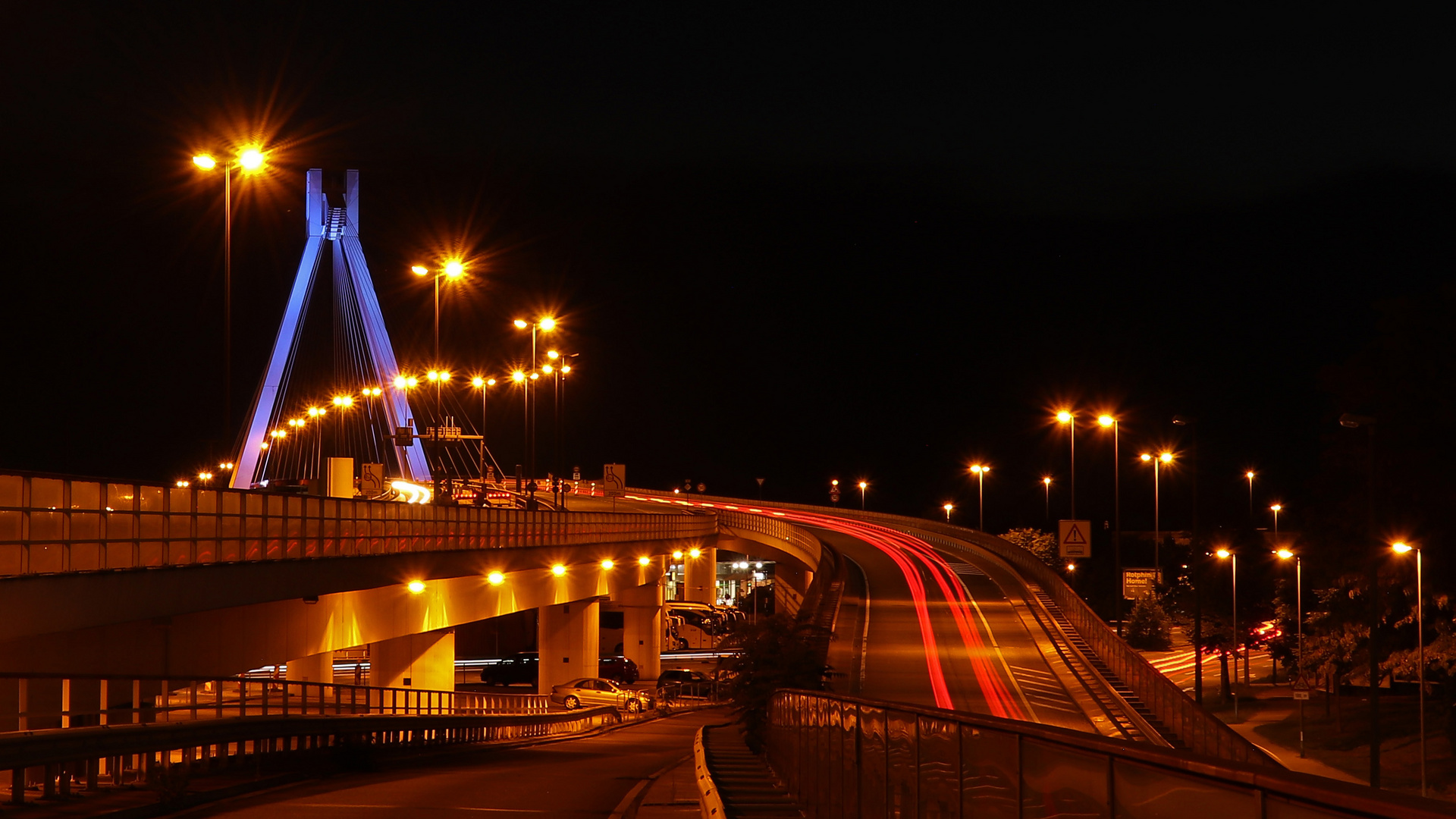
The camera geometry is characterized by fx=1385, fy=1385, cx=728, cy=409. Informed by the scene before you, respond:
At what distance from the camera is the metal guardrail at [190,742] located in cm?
1345

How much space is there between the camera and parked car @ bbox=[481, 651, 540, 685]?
67.1 m

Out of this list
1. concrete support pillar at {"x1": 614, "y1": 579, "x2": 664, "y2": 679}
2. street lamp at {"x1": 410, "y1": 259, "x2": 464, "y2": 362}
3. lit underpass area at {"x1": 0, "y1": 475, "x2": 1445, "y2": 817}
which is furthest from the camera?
concrete support pillar at {"x1": 614, "y1": 579, "x2": 664, "y2": 679}

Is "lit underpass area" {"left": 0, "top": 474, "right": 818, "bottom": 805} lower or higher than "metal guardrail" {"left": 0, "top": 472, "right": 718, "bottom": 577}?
lower

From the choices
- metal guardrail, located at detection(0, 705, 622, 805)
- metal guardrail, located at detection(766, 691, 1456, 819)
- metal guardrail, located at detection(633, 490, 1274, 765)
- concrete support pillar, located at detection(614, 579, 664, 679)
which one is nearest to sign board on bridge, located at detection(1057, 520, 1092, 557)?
metal guardrail, located at detection(633, 490, 1274, 765)

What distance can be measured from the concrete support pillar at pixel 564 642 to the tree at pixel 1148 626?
3693cm

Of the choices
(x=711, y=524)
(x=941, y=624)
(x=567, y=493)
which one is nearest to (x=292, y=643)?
(x=941, y=624)

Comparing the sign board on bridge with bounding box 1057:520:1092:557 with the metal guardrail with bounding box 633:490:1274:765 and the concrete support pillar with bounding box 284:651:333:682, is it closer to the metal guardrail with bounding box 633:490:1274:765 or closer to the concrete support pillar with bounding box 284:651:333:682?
the metal guardrail with bounding box 633:490:1274:765

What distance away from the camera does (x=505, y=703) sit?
44094 mm

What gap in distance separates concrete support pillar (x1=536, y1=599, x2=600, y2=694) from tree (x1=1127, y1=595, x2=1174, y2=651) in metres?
36.9

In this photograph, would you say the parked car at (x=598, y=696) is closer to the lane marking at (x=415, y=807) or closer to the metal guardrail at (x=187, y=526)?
the metal guardrail at (x=187, y=526)

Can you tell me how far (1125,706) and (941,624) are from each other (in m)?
13.5

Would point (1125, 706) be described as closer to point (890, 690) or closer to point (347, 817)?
point (890, 690)

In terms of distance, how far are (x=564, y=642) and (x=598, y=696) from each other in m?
8.26

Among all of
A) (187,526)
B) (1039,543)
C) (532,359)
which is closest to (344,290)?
(532,359)
